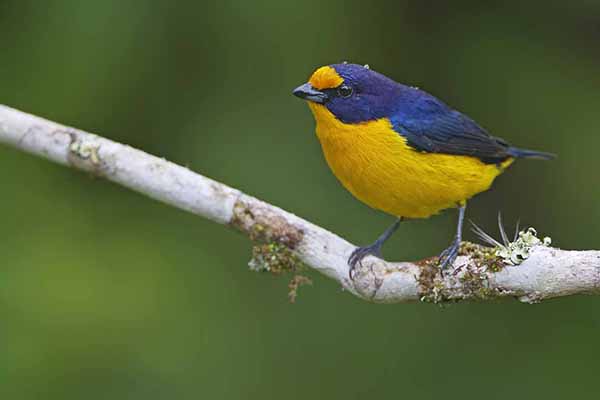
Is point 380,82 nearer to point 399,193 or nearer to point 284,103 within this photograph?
point 399,193

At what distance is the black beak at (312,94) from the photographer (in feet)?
12.7

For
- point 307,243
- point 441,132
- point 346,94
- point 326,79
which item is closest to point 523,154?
point 441,132

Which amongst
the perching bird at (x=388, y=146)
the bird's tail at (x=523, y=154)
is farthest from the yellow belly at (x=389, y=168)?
the bird's tail at (x=523, y=154)

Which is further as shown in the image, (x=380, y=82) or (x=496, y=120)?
(x=496, y=120)

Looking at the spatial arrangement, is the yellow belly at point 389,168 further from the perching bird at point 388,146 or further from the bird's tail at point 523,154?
the bird's tail at point 523,154

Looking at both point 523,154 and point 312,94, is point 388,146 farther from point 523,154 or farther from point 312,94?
point 523,154

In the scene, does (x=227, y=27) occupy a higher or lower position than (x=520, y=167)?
higher

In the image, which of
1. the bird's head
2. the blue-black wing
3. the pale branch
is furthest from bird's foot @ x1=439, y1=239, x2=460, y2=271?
the bird's head

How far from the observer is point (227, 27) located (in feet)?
16.9

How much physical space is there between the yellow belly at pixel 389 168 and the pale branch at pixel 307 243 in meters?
0.26

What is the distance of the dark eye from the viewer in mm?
3904

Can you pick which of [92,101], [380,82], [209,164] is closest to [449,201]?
[380,82]

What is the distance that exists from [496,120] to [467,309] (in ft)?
3.46

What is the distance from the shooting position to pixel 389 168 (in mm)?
3783
